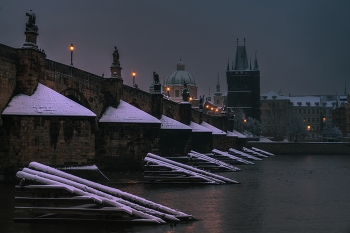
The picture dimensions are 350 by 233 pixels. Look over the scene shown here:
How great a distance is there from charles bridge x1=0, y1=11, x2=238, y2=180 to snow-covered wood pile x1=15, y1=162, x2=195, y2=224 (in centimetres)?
967

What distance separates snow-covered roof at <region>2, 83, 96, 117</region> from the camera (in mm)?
26358

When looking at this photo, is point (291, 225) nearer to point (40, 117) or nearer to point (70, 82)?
point (40, 117)

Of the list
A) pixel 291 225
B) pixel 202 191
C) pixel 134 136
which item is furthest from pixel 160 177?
pixel 291 225

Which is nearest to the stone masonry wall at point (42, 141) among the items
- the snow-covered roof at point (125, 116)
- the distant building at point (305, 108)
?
the snow-covered roof at point (125, 116)

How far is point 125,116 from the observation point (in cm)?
3784

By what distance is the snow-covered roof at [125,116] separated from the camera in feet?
123

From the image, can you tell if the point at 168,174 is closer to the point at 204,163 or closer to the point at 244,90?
the point at 204,163

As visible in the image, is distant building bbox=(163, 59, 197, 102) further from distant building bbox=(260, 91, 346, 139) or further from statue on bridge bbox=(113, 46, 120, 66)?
statue on bridge bbox=(113, 46, 120, 66)

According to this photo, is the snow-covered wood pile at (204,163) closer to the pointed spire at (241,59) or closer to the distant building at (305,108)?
the pointed spire at (241,59)

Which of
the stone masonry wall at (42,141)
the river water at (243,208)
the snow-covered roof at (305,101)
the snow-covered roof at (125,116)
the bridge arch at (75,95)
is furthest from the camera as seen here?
the snow-covered roof at (305,101)

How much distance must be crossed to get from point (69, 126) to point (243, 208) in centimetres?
1060

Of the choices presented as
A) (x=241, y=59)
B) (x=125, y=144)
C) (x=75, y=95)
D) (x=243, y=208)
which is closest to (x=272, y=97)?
(x=241, y=59)

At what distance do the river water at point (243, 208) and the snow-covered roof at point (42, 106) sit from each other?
3.91 metres

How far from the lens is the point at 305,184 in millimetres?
31875
